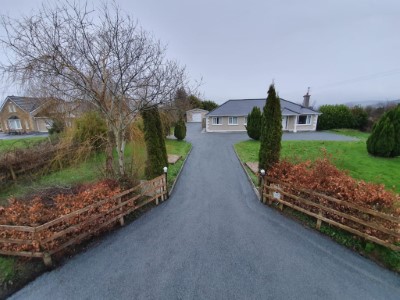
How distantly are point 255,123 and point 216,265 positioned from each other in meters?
14.9

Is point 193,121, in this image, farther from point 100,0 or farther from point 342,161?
→ point 100,0

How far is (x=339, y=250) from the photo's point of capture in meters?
4.18

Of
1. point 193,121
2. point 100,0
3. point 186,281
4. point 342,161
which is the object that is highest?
point 100,0

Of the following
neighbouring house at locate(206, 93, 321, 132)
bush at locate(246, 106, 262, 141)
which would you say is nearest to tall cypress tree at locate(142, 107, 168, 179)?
bush at locate(246, 106, 262, 141)

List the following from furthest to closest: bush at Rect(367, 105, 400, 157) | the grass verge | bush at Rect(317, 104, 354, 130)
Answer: bush at Rect(317, 104, 354, 130) < bush at Rect(367, 105, 400, 157) < the grass verge

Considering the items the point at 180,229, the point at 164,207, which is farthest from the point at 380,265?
the point at 164,207

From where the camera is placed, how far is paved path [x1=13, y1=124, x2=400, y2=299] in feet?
10.7

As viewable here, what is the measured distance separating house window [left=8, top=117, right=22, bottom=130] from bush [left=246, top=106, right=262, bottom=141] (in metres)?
36.5

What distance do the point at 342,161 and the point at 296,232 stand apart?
7415mm

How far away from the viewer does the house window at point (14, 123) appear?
29375 mm

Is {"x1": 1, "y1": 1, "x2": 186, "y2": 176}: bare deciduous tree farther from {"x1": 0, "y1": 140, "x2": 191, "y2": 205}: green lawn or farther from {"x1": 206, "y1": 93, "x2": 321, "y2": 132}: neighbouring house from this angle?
{"x1": 206, "y1": 93, "x2": 321, "y2": 132}: neighbouring house

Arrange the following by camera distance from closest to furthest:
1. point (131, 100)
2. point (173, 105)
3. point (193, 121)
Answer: point (131, 100) < point (173, 105) < point (193, 121)

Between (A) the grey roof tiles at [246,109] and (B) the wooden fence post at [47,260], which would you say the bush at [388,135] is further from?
(B) the wooden fence post at [47,260]

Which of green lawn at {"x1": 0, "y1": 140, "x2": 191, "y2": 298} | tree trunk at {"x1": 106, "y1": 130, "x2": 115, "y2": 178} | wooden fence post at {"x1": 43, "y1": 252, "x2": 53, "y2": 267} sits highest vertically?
tree trunk at {"x1": 106, "y1": 130, "x2": 115, "y2": 178}
